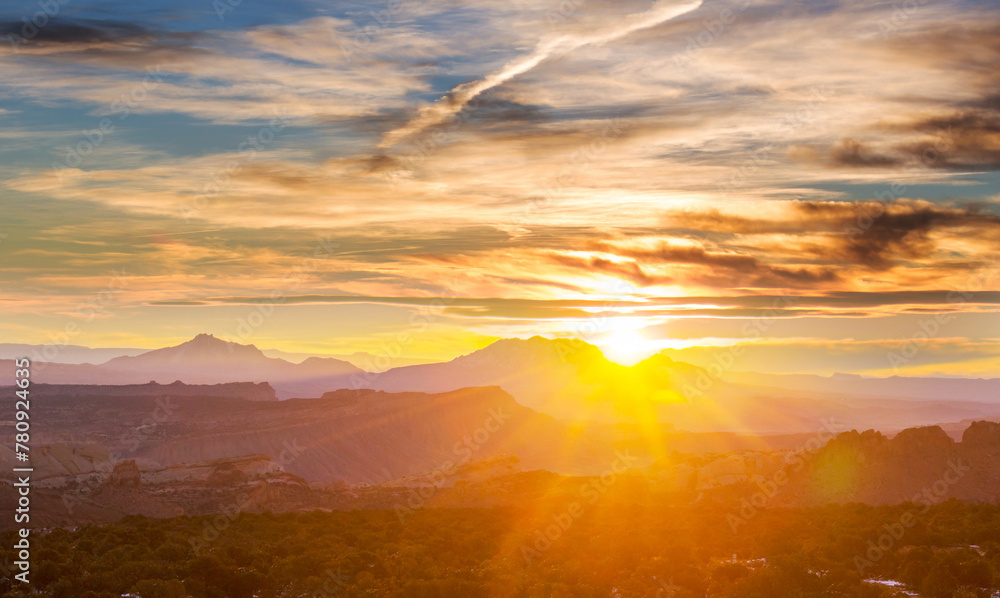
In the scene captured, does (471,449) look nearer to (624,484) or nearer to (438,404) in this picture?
(438,404)

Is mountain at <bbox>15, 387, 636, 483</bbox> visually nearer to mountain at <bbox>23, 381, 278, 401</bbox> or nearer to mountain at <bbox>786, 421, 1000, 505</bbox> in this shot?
mountain at <bbox>23, 381, 278, 401</bbox>

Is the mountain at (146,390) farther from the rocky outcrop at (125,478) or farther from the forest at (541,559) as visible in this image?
the forest at (541,559)

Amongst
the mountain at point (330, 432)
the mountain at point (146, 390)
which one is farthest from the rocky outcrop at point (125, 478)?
the mountain at point (146, 390)

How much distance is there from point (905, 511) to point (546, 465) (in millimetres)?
114179

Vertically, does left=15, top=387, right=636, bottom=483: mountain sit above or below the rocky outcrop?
below

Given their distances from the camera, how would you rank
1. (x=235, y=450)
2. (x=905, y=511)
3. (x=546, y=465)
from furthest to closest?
(x=546, y=465) → (x=235, y=450) → (x=905, y=511)

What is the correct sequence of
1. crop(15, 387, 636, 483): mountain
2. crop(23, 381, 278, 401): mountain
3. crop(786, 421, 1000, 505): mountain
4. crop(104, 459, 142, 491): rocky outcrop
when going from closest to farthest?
crop(786, 421, 1000, 505): mountain < crop(104, 459, 142, 491): rocky outcrop < crop(15, 387, 636, 483): mountain < crop(23, 381, 278, 401): mountain

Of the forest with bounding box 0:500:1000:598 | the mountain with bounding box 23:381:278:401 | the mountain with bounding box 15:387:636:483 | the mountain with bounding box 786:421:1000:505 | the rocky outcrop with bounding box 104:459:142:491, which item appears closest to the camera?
the forest with bounding box 0:500:1000:598

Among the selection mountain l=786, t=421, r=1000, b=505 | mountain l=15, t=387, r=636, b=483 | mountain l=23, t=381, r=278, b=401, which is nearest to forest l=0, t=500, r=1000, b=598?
mountain l=786, t=421, r=1000, b=505

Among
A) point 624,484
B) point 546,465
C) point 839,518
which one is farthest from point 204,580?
point 546,465

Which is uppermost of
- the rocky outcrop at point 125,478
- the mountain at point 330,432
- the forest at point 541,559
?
the forest at point 541,559

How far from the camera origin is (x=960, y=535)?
28312 mm

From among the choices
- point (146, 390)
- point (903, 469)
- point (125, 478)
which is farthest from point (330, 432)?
point (903, 469)

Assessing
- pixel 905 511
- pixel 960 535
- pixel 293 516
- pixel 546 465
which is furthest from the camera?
pixel 546 465
